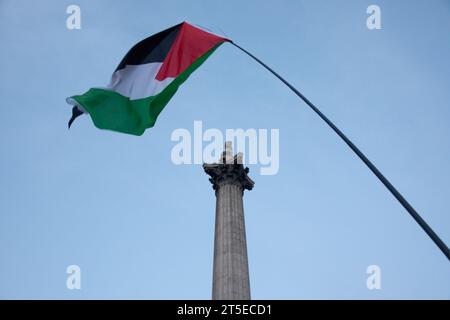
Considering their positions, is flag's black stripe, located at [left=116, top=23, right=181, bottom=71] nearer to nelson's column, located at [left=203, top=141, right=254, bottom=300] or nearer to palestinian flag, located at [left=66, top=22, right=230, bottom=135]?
palestinian flag, located at [left=66, top=22, right=230, bottom=135]

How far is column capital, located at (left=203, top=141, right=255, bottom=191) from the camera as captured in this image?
109 ft

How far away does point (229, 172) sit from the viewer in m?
33.2

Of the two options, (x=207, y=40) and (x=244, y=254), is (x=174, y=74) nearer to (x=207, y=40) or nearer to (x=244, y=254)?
(x=207, y=40)

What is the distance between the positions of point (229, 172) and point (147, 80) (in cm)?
1334

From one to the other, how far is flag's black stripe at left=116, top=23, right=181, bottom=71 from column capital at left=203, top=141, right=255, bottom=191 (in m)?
12.9

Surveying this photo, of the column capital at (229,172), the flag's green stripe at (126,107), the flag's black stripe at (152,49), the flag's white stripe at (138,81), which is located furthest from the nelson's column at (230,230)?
the flag's black stripe at (152,49)

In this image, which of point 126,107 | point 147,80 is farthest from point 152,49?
point 126,107

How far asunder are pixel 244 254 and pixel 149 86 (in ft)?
40.1

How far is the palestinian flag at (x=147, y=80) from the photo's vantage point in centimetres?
1997

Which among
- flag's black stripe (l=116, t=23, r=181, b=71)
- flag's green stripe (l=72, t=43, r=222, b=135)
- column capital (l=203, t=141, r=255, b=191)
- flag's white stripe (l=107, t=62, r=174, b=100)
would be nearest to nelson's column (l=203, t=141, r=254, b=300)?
column capital (l=203, t=141, r=255, b=191)
